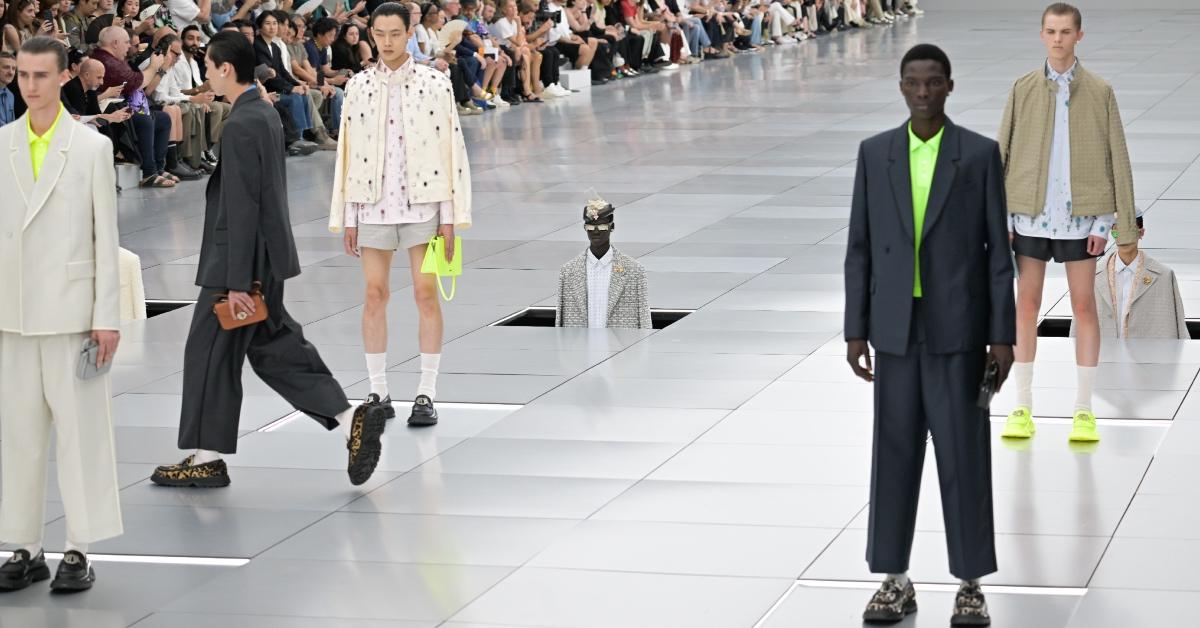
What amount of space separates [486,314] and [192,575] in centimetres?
456

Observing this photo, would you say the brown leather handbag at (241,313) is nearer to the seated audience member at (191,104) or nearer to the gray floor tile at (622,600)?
the gray floor tile at (622,600)

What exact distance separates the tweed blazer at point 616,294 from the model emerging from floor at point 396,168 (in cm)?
229

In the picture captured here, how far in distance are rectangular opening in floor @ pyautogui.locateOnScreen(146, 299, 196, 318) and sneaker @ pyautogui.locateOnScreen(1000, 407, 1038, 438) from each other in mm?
5420

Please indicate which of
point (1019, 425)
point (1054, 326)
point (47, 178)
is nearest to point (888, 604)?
point (1019, 425)

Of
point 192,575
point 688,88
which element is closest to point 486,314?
point 192,575

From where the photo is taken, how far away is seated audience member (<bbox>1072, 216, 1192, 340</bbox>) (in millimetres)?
9156

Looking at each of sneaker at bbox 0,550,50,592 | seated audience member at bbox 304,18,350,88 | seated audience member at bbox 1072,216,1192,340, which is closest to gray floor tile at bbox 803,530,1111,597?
sneaker at bbox 0,550,50,592

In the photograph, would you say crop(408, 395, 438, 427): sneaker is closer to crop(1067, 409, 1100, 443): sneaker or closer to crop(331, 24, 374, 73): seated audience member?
crop(1067, 409, 1100, 443): sneaker

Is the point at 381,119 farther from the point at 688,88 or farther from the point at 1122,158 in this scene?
the point at 688,88

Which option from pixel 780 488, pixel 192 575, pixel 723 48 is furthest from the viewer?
pixel 723 48

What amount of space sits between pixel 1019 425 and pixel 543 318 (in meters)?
3.82

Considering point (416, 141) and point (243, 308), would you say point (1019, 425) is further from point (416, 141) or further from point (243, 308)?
point (243, 308)

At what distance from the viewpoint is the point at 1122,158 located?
6953mm

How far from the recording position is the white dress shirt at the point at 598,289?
980 cm
